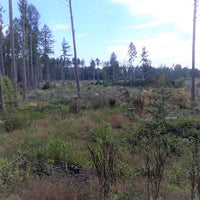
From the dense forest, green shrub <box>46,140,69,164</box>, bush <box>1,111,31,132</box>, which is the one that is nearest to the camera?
the dense forest

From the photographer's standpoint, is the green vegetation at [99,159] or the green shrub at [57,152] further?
the green shrub at [57,152]

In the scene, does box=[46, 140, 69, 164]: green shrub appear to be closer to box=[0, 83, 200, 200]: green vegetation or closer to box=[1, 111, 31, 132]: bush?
box=[0, 83, 200, 200]: green vegetation

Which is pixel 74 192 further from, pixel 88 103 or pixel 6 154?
pixel 88 103

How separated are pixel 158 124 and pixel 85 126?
237 centimetres

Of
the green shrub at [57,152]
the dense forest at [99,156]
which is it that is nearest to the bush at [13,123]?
the dense forest at [99,156]

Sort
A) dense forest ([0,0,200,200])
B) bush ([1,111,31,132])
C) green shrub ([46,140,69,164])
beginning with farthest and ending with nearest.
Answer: bush ([1,111,31,132]), green shrub ([46,140,69,164]), dense forest ([0,0,200,200])

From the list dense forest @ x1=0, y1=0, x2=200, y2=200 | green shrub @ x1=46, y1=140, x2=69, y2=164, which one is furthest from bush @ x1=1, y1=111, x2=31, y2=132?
green shrub @ x1=46, y1=140, x2=69, y2=164

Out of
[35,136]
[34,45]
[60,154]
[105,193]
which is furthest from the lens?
[34,45]

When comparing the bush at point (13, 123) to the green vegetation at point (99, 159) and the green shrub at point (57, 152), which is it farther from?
the green shrub at point (57, 152)

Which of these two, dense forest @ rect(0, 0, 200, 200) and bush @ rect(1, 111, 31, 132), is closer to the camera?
dense forest @ rect(0, 0, 200, 200)

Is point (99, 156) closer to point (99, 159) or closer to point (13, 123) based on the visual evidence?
point (99, 159)

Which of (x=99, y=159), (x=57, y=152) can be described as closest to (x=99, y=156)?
(x=99, y=159)

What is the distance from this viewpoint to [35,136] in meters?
5.36

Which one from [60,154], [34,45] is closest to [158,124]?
[60,154]
